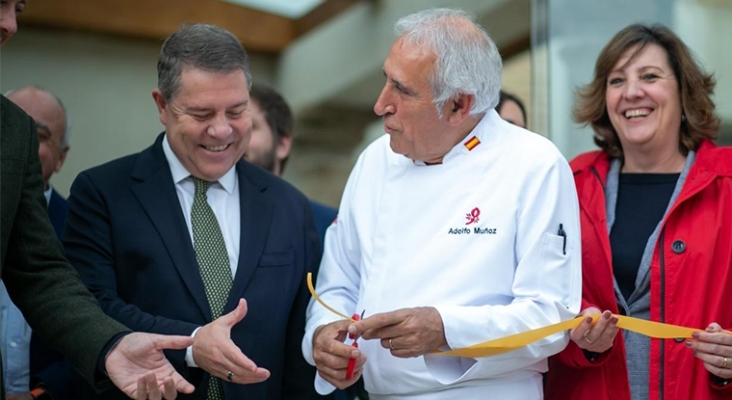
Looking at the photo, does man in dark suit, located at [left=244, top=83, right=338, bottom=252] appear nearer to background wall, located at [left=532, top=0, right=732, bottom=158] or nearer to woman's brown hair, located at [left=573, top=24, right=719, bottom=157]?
woman's brown hair, located at [left=573, top=24, right=719, bottom=157]

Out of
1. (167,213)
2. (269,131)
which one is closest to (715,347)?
(167,213)

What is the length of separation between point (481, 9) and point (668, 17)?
1.88 metres

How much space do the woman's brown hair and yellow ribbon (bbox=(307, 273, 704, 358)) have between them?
0.77 m

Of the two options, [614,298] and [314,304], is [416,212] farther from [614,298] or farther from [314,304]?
[614,298]

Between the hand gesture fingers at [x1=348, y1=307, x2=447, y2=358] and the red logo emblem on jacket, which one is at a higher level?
the red logo emblem on jacket

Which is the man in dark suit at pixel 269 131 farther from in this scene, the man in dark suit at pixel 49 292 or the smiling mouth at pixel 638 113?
the man in dark suit at pixel 49 292

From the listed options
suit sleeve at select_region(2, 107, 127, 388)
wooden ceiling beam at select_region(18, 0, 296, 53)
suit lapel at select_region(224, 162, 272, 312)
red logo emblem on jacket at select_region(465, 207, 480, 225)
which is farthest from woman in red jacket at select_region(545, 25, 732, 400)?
wooden ceiling beam at select_region(18, 0, 296, 53)

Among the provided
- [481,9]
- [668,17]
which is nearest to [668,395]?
[668,17]

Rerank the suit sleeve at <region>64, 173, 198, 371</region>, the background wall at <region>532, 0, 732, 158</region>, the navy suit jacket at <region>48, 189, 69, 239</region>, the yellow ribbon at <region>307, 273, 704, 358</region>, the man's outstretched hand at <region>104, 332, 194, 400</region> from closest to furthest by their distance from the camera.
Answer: the man's outstretched hand at <region>104, 332, 194, 400</region>, the yellow ribbon at <region>307, 273, 704, 358</region>, the suit sleeve at <region>64, 173, 198, 371</region>, the navy suit jacket at <region>48, 189, 69, 239</region>, the background wall at <region>532, 0, 732, 158</region>

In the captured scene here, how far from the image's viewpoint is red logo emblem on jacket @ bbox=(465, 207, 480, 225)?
294 cm

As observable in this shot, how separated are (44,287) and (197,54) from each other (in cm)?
90

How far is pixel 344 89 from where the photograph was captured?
7.33 metres

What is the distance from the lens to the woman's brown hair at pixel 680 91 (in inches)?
133

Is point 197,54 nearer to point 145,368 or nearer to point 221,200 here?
point 221,200
